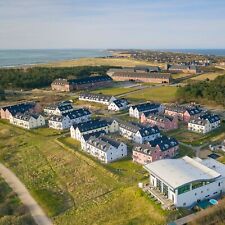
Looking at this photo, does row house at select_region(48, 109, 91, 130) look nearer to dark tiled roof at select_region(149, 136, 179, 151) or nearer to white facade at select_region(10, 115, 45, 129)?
white facade at select_region(10, 115, 45, 129)

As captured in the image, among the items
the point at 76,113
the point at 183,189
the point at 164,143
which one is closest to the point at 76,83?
the point at 76,113

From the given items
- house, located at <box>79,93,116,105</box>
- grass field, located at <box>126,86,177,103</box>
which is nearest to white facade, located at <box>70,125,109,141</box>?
house, located at <box>79,93,116,105</box>

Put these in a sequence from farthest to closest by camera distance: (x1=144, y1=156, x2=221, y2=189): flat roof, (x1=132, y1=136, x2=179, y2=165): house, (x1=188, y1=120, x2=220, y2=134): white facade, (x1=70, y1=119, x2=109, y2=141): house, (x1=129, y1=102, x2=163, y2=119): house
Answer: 1. (x1=129, y1=102, x2=163, y2=119): house
2. (x1=188, y1=120, x2=220, y2=134): white facade
3. (x1=70, y1=119, x2=109, y2=141): house
4. (x1=132, y1=136, x2=179, y2=165): house
5. (x1=144, y1=156, x2=221, y2=189): flat roof

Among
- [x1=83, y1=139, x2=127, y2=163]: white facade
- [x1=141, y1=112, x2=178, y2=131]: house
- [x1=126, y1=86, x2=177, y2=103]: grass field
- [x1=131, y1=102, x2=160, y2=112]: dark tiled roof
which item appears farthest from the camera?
[x1=126, y1=86, x2=177, y2=103]: grass field

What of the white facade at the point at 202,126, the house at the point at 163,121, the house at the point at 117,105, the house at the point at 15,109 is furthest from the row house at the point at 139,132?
the house at the point at 15,109

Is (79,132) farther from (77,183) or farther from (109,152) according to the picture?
(77,183)

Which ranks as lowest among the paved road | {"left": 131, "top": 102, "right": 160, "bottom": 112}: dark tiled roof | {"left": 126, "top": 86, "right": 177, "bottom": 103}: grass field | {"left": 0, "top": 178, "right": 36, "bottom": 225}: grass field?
the paved road

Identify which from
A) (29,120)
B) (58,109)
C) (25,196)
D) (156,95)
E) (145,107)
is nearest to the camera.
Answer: (25,196)
